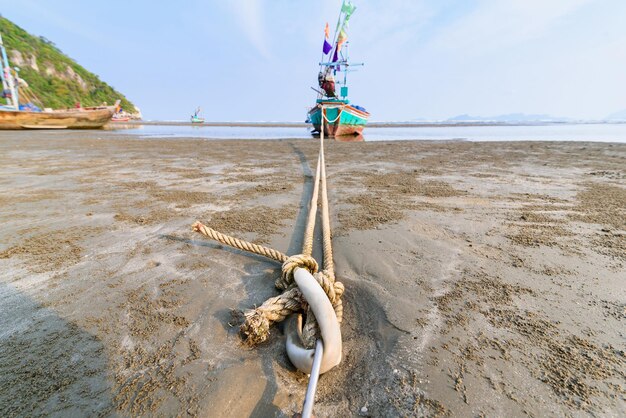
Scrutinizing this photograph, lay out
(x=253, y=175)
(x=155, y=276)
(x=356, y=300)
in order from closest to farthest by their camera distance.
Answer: (x=356, y=300)
(x=155, y=276)
(x=253, y=175)

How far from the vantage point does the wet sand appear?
101 cm

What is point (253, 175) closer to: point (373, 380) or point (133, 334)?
point (133, 334)

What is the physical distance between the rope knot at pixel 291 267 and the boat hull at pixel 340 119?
16472 mm

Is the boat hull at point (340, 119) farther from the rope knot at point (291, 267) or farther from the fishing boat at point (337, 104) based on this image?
the rope knot at point (291, 267)

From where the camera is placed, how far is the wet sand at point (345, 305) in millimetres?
1013

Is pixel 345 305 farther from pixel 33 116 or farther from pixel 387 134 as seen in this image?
pixel 387 134

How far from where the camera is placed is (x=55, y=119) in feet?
59.2

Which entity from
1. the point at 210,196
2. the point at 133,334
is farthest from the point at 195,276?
the point at 210,196

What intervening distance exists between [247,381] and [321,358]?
0.30m

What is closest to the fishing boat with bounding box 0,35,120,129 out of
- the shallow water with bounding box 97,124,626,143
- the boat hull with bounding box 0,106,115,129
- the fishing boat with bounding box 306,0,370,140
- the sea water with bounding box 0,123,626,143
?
the boat hull with bounding box 0,106,115,129

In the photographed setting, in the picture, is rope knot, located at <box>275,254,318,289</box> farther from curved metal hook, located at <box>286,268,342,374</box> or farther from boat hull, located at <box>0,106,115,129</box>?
boat hull, located at <box>0,106,115,129</box>

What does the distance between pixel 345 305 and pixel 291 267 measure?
1.23ft

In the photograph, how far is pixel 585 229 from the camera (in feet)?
8.16

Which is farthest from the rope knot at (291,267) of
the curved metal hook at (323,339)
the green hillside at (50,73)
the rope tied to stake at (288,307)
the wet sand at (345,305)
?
the green hillside at (50,73)
